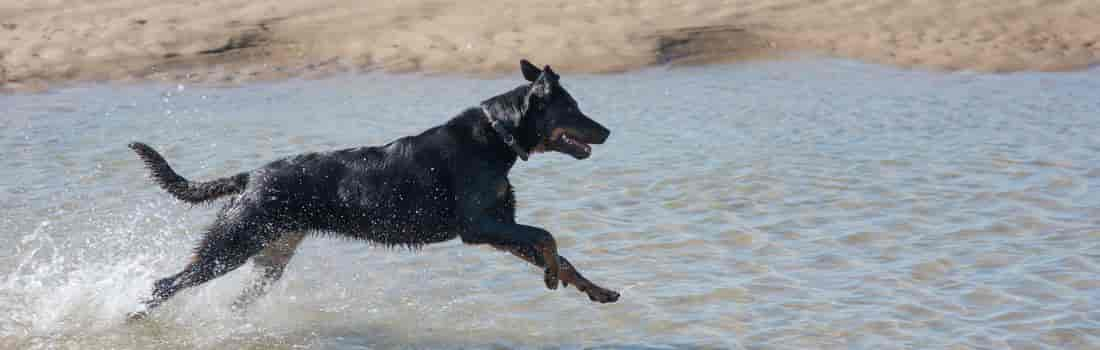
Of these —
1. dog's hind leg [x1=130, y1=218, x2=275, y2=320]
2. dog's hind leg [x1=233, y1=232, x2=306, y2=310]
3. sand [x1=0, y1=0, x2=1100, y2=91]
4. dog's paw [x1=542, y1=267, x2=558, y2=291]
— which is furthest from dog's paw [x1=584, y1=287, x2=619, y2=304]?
sand [x1=0, y1=0, x2=1100, y2=91]

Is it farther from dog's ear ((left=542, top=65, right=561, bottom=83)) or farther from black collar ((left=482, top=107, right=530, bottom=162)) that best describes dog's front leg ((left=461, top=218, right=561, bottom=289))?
dog's ear ((left=542, top=65, right=561, bottom=83))

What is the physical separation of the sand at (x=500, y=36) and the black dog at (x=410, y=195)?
7546mm

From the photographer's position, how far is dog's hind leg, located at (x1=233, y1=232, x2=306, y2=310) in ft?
18.2

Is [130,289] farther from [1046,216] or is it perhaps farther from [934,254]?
[1046,216]

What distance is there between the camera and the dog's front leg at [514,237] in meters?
5.29

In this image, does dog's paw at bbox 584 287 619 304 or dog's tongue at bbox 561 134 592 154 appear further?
dog's tongue at bbox 561 134 592 154

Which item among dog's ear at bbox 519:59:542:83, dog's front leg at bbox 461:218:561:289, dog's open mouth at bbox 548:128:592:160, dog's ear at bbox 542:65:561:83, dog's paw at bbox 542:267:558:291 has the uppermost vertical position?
dog's ear at bbox 519:59:542:83

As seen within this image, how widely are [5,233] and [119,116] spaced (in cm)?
419

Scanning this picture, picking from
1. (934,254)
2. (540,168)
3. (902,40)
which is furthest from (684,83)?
(934,254)

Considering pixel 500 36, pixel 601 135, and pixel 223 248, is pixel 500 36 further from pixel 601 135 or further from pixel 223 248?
pixel 223 248

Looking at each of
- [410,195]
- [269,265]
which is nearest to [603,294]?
[410,195]

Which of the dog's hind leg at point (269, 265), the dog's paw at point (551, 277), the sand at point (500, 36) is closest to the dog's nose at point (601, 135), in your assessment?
the dog's paw at point (551, 277)

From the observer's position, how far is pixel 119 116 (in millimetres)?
11250

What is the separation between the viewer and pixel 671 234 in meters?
6.94
